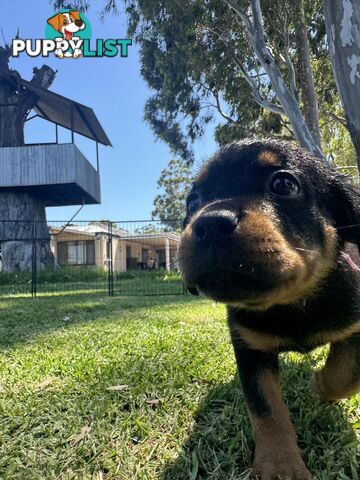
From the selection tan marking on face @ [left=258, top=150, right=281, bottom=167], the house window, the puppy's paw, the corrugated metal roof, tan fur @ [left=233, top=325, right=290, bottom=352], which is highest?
the corrugated metal roof

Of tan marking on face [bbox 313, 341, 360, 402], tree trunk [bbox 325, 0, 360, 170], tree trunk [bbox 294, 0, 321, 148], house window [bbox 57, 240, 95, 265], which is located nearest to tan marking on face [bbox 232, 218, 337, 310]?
tan marking on face [bbox 313, 341, 360, 402]

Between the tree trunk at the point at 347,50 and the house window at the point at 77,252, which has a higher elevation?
the tree trunk at the point at 347,50

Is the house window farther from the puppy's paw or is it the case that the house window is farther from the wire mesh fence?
the puppy's paw

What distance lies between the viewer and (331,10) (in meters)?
3.94

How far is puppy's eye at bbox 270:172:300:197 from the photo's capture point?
2.18 metres

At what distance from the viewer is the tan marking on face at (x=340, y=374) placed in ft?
7.80

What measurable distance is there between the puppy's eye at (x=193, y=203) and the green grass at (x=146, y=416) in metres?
1.13

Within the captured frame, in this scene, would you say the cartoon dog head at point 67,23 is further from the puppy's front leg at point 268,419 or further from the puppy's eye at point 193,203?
the puppy's front leg at point 268,419

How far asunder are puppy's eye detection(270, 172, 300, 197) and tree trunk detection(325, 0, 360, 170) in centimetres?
168

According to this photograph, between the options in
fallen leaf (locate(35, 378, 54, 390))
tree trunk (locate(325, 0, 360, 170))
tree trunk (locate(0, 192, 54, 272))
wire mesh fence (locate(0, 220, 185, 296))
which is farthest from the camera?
tree trunk (locate(0, 192, 54, 272))

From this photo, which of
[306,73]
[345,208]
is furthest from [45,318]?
[306,73]

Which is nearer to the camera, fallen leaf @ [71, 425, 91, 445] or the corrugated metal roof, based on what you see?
fallen leaf @ [71, 425, 91, 445]

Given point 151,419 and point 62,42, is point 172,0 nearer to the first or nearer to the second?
point 62,42

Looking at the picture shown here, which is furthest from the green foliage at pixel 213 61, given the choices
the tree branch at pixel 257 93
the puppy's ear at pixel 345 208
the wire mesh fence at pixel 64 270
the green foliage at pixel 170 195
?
the green foliage at pixel 170 195
